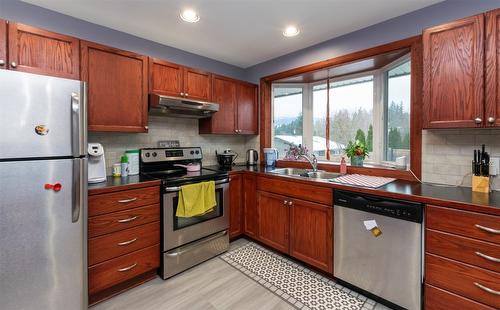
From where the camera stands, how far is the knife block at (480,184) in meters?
1.67

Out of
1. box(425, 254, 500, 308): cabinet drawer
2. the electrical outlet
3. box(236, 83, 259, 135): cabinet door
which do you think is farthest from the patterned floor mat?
box(236, 83, 259, 135): cabinet door

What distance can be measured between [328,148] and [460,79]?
5.27ft

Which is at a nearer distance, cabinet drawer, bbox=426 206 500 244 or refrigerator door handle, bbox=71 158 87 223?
cabinet drawer, bbox=426 206 500 244

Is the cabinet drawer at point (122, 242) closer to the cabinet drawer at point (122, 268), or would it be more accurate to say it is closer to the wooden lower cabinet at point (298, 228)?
the cabinet drawer at point (122, 268)

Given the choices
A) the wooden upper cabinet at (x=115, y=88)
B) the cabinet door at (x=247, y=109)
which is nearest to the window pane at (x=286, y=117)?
the cabinet door at (x=247, y=109)

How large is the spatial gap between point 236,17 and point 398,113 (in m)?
2.00

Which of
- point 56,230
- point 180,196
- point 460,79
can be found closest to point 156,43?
point 180,196

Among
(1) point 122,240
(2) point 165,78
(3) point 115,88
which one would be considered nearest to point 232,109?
(2) point 165,78

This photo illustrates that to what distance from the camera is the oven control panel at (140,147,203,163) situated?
8.41 feet

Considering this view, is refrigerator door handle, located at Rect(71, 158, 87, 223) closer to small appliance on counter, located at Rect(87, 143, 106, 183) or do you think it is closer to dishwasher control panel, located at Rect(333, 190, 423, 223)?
small appliance on counter, located at Rect(87, 143, 106, 183)

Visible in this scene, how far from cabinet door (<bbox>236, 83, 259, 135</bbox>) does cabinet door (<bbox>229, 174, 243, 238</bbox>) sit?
2.67 feet

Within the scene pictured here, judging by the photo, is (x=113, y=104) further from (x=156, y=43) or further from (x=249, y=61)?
(x=249, y=61)

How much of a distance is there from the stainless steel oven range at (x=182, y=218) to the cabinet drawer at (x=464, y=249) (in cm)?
189

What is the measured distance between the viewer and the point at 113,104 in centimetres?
217
